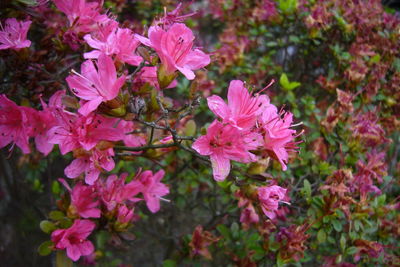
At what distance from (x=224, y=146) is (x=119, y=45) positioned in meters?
0.44

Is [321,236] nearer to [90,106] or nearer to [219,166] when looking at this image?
[219,166]

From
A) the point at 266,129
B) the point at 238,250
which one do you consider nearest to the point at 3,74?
the point at 266,129

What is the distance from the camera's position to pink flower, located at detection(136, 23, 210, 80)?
0.95 metres

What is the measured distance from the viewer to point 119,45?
107 cm

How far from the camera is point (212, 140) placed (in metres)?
0.98

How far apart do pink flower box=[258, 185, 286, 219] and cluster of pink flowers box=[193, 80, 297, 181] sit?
118 millimetres

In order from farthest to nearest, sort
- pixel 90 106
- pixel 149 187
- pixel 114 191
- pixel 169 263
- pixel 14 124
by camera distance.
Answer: pixel 169 263, pixel 149 187, pixel 114 191, pixel 14 124, pixel 90 106

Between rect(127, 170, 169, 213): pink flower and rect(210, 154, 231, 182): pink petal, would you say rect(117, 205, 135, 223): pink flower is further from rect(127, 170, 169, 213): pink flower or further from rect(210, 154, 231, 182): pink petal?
rect(210, 154, 231, 182): pink petal

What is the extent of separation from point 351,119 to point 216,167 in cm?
97

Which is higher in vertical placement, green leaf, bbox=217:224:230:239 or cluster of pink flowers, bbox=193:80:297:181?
cluster of pink flowers, bbox=193:80:297:181

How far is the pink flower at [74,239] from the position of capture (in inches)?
44.7

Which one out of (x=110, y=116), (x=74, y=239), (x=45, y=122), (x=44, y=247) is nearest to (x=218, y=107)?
(x=110, y=116)

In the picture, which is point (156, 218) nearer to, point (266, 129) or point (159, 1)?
point (159, 1)

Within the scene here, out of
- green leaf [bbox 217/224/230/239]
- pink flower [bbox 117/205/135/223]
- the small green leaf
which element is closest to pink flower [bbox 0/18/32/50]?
pink flower [bbox 117/205/135/223]
